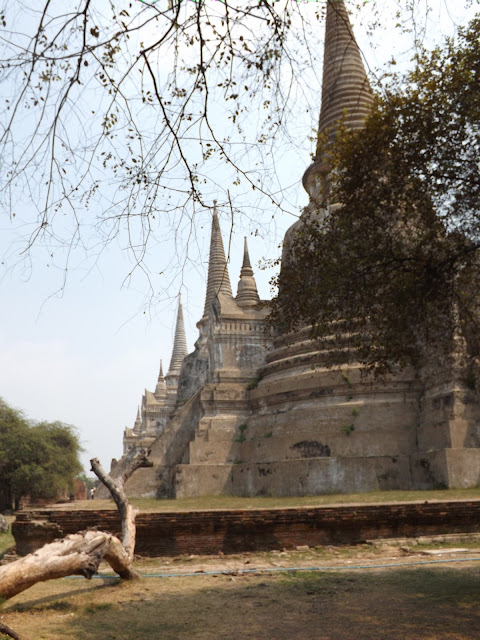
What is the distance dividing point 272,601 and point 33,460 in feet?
73.9

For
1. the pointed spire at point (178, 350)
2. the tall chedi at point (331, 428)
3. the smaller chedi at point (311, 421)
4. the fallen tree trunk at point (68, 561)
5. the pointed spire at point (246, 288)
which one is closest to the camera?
the fallen tree trunk at point (68, 561)

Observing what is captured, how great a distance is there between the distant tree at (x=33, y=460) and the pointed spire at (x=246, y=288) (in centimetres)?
1081

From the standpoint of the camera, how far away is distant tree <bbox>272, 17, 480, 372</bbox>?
6.54 metres

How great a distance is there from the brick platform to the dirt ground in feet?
1.28

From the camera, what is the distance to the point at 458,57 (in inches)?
258

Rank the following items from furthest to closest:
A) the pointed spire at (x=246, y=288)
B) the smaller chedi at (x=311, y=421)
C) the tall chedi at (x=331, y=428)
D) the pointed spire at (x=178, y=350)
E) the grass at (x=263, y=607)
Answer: the pointed spire at (x=178, y=350), the pointed spire at (x=246, y=288), the tall chedi at (x=331, y=428), the smaller chedi at (x=311, y=421), the grass at (x=263, y=607)

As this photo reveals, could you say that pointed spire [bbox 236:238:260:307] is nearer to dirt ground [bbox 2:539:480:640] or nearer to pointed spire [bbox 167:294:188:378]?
dirt ground [bbox 2:539:480:640]

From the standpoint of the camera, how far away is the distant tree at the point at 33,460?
26.3 metres

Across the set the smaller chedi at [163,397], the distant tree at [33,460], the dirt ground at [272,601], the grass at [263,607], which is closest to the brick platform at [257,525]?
the dirt ground at [272,601]

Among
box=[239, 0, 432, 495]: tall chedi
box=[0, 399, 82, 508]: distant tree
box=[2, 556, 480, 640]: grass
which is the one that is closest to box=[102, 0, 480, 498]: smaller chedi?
box=[239, 0, 432, 495]: tall chedi

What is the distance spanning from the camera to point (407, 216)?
280 inches

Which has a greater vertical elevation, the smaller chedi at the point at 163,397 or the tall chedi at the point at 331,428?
the smaller chedi at the point at 163,397

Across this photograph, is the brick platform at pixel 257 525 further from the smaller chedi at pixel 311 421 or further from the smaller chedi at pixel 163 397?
the smaller chedi at pixel 163 397

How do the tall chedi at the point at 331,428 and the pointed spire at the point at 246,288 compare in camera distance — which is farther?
the pointed spire at the point at 246,288
